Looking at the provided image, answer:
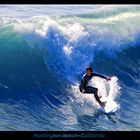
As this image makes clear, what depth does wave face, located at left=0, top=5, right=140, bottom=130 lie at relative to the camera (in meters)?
9.20

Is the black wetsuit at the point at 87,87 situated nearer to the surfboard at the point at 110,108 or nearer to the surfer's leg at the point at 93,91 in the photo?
the surfer's leg at the point at 93,91

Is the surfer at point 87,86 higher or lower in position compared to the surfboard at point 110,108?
higher

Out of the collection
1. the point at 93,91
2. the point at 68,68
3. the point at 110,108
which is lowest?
the point at 110,108

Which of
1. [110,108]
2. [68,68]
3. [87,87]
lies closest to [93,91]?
[87,87]

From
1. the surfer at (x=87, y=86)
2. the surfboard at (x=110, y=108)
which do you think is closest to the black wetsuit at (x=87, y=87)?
the surfer at (x=87, y=86)

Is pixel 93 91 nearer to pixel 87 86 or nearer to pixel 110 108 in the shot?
pixel 87 86

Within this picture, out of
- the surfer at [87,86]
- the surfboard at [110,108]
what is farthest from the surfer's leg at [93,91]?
the surfboard at [110,108]

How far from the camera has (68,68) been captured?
31.4ft

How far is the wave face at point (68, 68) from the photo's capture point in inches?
362

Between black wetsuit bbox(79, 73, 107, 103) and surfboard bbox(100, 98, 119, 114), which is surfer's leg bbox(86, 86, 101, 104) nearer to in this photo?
black wetsuit bbox(79, 73, 107, 103)

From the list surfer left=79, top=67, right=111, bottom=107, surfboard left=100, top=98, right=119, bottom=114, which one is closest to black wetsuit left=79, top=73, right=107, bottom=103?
surfer left=79, top=67, right=111, bottom=107

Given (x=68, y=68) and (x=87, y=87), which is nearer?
(x=87, y=87)

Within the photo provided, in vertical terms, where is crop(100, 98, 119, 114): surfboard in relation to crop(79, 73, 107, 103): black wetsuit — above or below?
below
